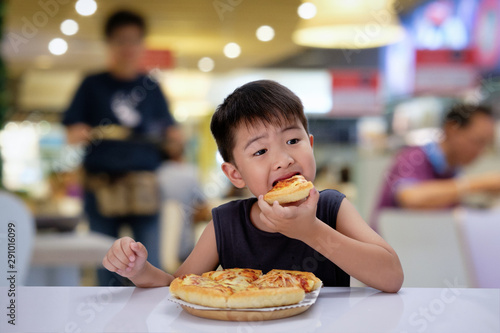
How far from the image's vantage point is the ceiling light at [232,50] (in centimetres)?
538

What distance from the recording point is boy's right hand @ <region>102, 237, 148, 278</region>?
3.19 feet

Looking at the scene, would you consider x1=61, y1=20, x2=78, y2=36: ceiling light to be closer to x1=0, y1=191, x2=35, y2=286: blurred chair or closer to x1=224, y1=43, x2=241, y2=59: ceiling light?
x1=224, y1=43, x2=241, y2=59: ceiling light

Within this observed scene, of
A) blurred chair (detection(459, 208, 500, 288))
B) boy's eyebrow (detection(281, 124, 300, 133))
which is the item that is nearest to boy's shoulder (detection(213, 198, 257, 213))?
boy's eyebrow (detection(281, 124, 300, 133))

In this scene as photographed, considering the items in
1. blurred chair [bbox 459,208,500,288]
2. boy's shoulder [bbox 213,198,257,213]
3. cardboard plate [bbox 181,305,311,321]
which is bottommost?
blurred chair [bbox 459,208,500,288]

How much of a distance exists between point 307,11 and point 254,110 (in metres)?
4.78

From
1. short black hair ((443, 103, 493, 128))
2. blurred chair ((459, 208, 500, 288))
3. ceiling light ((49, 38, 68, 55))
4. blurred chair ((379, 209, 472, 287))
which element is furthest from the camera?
ceiling light ((49, 38, 68, 55))

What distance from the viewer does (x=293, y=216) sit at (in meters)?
0.84

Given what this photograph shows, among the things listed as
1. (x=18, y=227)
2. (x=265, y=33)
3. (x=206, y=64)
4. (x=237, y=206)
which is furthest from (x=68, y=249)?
(x=265, y=33)

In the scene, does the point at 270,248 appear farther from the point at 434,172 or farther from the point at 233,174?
the point at 434,172

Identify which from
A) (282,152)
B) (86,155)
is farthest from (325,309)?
(86,155)

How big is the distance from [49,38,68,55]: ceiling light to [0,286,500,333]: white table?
4.40 metres

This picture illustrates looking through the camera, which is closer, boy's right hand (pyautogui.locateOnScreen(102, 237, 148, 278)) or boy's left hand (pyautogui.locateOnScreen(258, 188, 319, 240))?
boy's left hand (pyautogui.locateOnScreen(258, 188, 319, 240))

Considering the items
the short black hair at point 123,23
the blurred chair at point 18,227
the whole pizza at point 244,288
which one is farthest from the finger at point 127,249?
Answer: the short black hair at point 123,23

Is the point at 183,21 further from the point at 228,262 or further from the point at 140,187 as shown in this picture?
the point at 228,262
